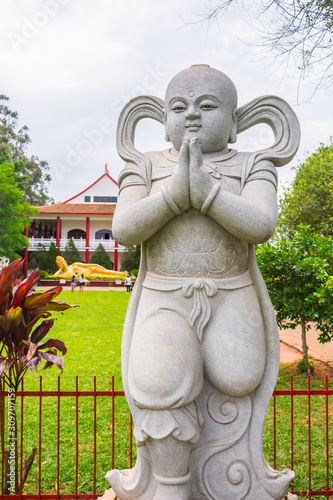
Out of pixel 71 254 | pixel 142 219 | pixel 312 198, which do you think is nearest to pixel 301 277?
pixel 142 219

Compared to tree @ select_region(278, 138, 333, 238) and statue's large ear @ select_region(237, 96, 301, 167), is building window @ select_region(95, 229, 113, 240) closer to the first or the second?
tree @ select_region(278, 138, 333, 238)

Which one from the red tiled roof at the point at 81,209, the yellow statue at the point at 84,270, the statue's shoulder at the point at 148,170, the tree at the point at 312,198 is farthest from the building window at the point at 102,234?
the statue's shoulder at the point at 148,170

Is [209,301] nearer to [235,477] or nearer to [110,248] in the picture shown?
[235,477]

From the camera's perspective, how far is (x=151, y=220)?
2016mm

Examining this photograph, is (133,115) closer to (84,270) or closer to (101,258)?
(84,270)

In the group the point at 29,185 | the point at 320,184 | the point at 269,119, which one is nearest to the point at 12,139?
the point at 29,185

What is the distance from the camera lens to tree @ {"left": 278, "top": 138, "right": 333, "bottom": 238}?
38.9ft

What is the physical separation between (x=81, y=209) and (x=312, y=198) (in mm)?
21327

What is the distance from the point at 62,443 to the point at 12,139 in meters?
33.1

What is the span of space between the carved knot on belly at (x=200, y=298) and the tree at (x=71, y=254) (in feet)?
87.9

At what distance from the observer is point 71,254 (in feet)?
92.9

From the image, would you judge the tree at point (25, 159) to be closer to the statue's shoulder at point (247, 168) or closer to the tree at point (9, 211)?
the tree at point (9, 211)

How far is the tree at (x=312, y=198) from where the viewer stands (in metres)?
11.8

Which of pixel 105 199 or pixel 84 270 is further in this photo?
pixel 105 199
